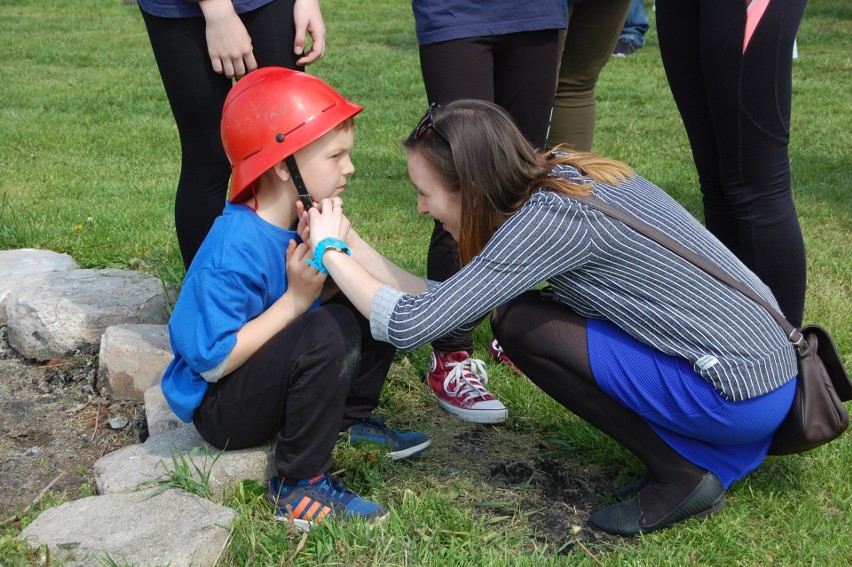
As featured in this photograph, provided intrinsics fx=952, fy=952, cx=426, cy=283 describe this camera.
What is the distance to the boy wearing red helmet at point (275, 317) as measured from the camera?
2.38 m

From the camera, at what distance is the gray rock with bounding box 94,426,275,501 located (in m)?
2.48

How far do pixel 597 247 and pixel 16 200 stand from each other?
3.86 metres

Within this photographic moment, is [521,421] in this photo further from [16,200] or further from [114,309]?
[16,200]

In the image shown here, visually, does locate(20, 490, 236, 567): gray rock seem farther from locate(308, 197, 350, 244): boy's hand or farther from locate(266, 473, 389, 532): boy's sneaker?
locate(308, 197, 350, 244): boy's hand

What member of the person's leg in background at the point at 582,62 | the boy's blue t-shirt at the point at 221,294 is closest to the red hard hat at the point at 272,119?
the boy's blue t-shirt at the point at 221,294

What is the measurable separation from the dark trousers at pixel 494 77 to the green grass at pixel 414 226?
1.69ft

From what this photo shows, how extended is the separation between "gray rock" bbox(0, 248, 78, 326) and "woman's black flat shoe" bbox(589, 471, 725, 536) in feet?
7.59

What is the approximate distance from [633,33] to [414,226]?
644cm

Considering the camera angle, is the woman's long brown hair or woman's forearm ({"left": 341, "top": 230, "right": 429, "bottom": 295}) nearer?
the woman's long brown hair

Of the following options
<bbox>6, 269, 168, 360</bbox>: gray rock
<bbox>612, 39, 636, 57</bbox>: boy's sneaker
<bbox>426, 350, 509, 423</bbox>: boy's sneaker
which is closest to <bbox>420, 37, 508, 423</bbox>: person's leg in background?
<bbox>426, 350, 509, 423</bbox>: boy's sneaker

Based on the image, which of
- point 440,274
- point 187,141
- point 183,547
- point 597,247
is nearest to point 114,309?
point 187,141

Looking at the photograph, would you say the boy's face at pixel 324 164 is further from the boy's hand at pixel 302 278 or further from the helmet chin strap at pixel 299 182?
the boy's hand at pixel 302 278

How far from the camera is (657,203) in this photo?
7.65ft

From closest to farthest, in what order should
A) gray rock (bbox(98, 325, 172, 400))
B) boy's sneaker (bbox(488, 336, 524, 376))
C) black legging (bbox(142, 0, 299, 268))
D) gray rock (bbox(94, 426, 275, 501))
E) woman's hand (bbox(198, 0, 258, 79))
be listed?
gray rock (bbox(94, 426, 275, 501))
woman's hand (bbox(198, 0, 258, 79))
black legging (bbox(142, 0, 299, 268))
gray rock (bbox(98, 325, 172, 400))
boy's sneaker (bbox(488, 336, 524, 376))
